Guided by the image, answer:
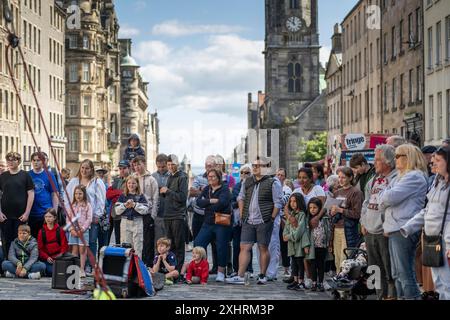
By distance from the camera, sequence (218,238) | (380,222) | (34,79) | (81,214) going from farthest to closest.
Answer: (34,79) < (81,214) < (218,238) < (380,222)

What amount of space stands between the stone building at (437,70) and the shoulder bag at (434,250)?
2758cm

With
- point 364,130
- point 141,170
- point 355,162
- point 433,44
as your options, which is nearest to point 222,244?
point 141,170

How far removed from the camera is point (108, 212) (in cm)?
1852

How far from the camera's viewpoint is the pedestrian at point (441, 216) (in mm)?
9969

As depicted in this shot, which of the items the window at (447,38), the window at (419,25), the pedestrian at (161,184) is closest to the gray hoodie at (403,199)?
the pedestrian at (161,184)

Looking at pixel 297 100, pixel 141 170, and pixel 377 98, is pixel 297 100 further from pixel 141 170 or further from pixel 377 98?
pixel 141 170

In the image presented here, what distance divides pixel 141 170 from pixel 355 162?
12.2 ft

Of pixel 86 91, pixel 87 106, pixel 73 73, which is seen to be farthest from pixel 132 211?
pixel 73 73

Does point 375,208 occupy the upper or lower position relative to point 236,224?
upper

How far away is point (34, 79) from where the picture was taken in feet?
206

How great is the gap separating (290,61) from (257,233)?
10576 cm

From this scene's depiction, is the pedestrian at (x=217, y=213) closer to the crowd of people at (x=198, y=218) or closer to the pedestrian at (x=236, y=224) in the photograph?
the crowd of people at (x=198, y=218)

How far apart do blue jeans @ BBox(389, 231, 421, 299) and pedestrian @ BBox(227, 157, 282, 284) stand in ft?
15.6

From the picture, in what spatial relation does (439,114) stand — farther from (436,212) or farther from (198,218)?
(436,212)
